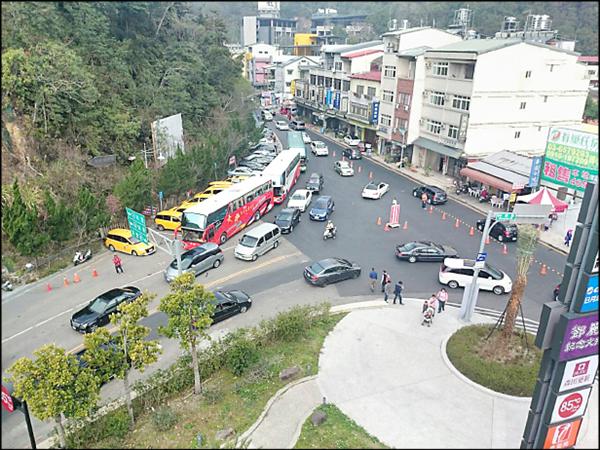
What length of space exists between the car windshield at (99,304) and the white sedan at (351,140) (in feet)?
131

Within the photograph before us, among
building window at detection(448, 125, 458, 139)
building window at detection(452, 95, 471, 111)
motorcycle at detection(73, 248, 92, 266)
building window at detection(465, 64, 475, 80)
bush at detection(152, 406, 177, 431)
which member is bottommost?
motorcycle at detection(73, 248, 92, 266)

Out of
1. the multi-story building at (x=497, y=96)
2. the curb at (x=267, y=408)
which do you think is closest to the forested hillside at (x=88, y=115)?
the curb at (x=267, y=408)

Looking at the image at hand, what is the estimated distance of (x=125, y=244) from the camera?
25328 mm

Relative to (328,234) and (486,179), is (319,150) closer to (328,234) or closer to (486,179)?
(486,179)

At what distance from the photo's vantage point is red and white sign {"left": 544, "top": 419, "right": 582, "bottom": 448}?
11.0 metres

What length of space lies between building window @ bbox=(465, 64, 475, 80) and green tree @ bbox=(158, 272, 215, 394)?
3111cm

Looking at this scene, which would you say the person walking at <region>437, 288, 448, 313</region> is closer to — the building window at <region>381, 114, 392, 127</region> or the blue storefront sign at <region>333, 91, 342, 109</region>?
the building window at <region>381, 114, 392, 127</region>

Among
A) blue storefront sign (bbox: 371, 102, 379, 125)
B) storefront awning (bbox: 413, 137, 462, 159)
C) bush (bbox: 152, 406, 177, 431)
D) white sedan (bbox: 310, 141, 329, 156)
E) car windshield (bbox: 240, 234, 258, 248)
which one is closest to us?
A: bush (bbox: 152, 406, 177, 431)

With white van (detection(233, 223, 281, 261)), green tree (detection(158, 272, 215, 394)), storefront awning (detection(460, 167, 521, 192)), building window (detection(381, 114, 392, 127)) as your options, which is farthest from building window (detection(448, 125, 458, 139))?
green tree (detection(158, 272, 215, 394))

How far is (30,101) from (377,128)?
1315 inches

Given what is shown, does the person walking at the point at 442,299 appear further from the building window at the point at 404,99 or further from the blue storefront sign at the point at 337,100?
the blue storefront sign at the point at 337,100

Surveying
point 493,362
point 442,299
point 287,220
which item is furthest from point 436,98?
point 493,362

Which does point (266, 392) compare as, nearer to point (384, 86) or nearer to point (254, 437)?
point (254, 437)

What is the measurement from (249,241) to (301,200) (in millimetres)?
8648
